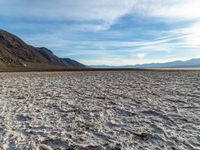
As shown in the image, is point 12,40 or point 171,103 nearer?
point 171,103

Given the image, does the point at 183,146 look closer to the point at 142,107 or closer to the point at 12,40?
the point at 142,107

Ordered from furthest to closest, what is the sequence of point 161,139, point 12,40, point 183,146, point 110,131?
point 12,40, point 110,131, point 161,139, point 183,146

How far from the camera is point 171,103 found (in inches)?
376

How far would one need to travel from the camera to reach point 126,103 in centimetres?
955

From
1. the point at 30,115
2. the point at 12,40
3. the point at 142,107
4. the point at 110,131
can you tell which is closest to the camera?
the point at 110,131

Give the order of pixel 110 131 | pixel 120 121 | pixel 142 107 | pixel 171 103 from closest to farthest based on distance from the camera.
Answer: pixel 110 131, pixel 120 121, pixel 142 107, pixel 171 103

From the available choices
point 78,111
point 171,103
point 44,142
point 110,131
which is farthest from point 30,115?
point 171,103

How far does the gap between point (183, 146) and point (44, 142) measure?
3031 millimetres

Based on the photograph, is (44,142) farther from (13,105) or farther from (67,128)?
(13,105)

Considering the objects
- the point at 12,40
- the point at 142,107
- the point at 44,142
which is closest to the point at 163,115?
the point at 142,107

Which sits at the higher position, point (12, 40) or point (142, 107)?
point (12, 40)

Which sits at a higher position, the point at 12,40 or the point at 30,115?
the point at 12,40

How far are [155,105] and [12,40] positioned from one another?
664ft

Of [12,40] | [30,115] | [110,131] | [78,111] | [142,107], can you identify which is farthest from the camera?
[12,40]
